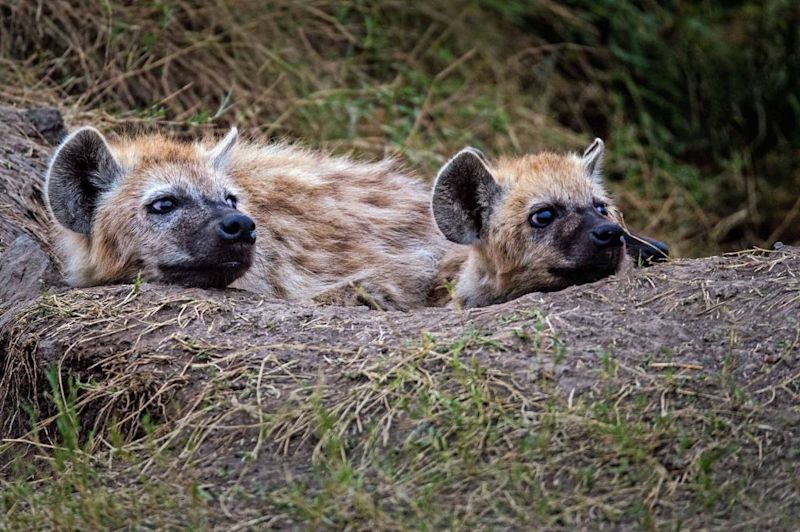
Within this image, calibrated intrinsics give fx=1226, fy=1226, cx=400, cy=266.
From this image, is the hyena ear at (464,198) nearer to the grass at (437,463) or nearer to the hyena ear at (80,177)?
the grass at (437,463)

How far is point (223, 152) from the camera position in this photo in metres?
4.89

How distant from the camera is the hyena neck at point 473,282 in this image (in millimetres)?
4599

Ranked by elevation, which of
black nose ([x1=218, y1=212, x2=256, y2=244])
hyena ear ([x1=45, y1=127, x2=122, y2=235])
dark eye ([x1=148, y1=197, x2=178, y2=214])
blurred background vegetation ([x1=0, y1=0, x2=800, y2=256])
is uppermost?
hyena ear ([x1=45, y1=127, x2=122, y2=235])

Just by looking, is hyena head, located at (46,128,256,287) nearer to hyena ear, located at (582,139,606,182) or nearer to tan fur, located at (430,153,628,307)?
tan fur, located at (430,153,628,307)

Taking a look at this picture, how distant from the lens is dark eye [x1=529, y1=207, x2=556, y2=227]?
177 inches

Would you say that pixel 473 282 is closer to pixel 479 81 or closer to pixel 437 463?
pixel 437 463

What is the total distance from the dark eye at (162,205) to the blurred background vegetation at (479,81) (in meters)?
1.58

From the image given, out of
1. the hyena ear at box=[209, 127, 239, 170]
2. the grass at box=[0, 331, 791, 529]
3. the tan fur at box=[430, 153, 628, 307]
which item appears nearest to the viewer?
the grass at box=[0, 331, 791, 529]

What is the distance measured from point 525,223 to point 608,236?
0.38m

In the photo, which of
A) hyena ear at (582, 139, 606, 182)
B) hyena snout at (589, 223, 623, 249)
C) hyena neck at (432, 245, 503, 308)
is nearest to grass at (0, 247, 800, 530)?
hyena snout at (589, 223, 623, 249)

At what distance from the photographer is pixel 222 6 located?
7.01 metres

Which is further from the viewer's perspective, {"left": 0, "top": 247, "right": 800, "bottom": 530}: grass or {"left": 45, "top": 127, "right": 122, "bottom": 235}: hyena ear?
{"left": 45, "top": 127, "right": 122, "bottom": 235}: hyena ear

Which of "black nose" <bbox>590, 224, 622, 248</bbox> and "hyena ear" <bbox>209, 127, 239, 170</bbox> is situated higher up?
"hyena ear" <bbox>209, 127, 239, 170</bbox>

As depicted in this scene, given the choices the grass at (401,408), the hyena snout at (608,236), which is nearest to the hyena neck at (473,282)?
the hyena snout at (608,236)
